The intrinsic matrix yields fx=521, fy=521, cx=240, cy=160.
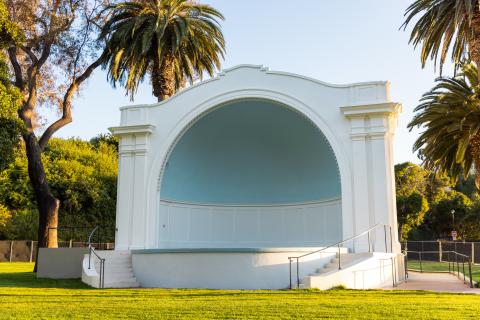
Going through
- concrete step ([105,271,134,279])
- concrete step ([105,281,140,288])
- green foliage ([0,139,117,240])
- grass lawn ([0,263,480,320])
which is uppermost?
green foliage ([0,139,117,240])

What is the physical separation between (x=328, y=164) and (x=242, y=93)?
5313 millimetres

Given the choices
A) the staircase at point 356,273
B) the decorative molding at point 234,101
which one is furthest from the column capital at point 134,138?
the staircase at point 356,273

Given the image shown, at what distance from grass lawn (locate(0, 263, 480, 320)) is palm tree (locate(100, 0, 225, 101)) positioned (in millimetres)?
13570

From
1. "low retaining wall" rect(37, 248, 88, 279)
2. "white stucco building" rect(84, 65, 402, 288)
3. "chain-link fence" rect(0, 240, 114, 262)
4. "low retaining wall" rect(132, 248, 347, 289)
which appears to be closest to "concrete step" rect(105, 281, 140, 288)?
"white stucco building" rect(84, 65, 402, 288)

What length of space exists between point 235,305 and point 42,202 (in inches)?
592

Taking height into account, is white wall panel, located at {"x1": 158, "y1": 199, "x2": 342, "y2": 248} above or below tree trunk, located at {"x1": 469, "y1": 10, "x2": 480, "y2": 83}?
below

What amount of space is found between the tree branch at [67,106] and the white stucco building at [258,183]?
15.6ft

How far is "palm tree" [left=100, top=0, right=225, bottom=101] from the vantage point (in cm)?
2495

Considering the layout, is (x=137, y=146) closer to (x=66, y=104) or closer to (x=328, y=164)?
(x=66, y=104)

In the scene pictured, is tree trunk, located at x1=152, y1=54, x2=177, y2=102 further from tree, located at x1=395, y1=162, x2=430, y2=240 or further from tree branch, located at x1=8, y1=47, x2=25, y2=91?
tree, located at x1=395, y1=162, x2=430, y2=240

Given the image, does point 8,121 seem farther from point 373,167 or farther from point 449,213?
point 449,213

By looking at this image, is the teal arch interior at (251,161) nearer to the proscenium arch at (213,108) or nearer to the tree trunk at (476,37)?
the proscenium arch at (213,108)

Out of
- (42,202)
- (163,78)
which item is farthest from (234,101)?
(42,202)

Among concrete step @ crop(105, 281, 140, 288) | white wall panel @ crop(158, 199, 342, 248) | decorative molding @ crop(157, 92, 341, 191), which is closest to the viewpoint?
concrete step @ crop(105, 281, 140, 288)
